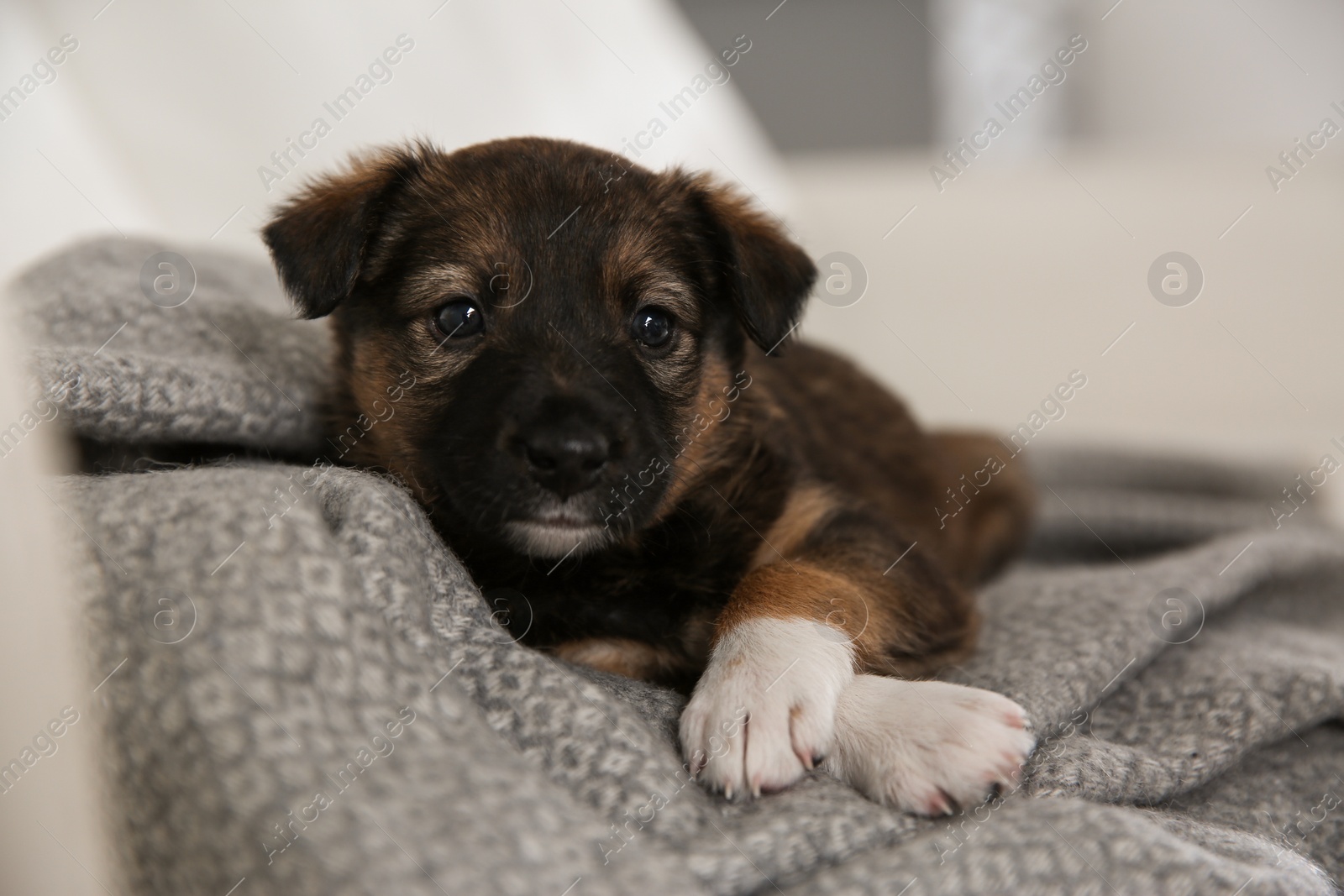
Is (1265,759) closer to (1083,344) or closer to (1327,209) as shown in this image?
(1083,344)

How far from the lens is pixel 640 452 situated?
6.94 ft

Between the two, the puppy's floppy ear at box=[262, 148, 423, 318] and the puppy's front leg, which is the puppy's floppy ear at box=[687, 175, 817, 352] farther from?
the puppy's floppy ear at box=[262, 148, 423, 318]

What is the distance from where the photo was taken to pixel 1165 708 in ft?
7.66

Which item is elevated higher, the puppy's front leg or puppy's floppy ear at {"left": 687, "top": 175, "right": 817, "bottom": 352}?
puppy's floppy ear at {"left": 687, "top": 175, "right": 817, "bottom": 352}

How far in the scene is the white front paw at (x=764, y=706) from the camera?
5.81ft

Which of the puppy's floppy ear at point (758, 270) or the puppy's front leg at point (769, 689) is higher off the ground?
the puppy's floppy ear at point (758, 270)

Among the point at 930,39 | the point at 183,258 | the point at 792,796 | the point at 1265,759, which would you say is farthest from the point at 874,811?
the point at 930,39

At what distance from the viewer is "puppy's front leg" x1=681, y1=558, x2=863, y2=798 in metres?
1.78

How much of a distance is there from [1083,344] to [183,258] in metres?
5.19

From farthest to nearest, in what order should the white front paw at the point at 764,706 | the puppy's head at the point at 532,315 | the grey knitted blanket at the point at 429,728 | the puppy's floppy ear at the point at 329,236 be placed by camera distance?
1. the puppy's floppy ear at the point at 329,236
2. the puppy's head at the point at 532,315
3. the white front paw at the point at 764,706
4. the grey knitted blanket at the point at 429,728

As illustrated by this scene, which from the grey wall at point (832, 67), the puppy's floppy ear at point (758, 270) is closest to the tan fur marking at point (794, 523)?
the puppy's floppy ear at point (758, 270)

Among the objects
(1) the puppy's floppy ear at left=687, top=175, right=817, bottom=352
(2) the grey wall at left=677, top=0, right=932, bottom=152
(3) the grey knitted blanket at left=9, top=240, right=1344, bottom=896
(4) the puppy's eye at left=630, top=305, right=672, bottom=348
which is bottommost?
(3) the grey knitted blanket at left=9, top=240, right=1344, bottom=896

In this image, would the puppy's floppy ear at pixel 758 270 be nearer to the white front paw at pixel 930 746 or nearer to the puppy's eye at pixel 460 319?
the puppy's eye at pixel 460 319

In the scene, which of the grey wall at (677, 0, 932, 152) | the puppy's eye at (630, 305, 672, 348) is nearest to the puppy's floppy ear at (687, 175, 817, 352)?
the puppy's eye at (630, 305, 672, 348)
